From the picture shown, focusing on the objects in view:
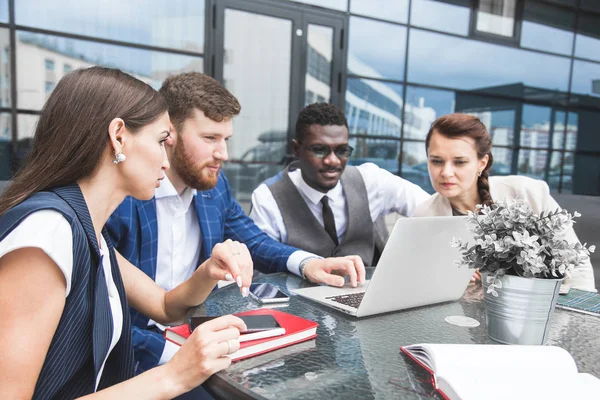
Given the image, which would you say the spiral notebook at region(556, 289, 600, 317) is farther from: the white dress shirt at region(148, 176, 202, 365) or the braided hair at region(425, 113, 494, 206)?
the white dress shirt at region(148, 176, 202, 365)

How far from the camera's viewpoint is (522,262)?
2.90 feet

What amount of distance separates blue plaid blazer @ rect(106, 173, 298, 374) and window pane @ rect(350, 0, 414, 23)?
460cm

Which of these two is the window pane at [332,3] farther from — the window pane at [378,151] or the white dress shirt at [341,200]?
the white dress shirt at [341,200]

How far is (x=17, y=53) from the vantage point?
4.17 metres

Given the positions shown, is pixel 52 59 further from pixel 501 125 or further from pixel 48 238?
pixel 501 125

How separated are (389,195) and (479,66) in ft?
19.0

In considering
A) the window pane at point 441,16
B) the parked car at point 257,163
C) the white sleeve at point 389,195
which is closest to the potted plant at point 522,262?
the white sleeve at point 389,195

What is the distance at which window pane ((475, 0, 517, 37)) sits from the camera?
7.20 metres

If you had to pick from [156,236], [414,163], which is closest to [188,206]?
[156,236]

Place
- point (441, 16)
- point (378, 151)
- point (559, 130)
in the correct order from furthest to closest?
point (559, 130), point (441, 16), point (378, 151)

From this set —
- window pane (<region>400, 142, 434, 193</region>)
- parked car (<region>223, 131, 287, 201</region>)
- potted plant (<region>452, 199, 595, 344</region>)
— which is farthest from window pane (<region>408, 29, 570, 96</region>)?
potted plant (<region>452, 199, 595, 344</region>)

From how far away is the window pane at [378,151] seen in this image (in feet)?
20.9

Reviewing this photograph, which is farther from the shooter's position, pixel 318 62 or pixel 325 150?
pixel 318 62

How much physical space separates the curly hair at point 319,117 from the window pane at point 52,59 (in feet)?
6.65
